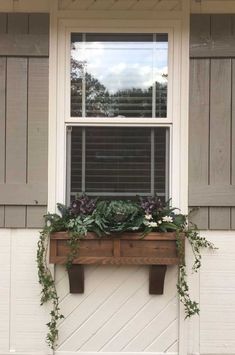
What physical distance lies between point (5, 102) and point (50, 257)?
3.48 feet

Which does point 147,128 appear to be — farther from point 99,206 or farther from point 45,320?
point 45,320

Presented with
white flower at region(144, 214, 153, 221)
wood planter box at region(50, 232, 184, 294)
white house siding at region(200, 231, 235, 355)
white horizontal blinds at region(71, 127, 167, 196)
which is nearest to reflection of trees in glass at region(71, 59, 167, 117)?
white horizontal blinds at region(71, 127, 167, 196)

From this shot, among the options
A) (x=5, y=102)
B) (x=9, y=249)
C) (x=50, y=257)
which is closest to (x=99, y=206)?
(x=50, y=257)

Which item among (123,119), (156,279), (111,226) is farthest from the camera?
(123,119)

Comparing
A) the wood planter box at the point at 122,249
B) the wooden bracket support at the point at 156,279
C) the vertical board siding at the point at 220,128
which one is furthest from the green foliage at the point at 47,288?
the vertical board siding at the point at 220,128

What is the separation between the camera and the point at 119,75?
11.1ft

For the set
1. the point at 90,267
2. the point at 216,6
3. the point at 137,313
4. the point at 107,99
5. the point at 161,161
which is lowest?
the point at 137,313

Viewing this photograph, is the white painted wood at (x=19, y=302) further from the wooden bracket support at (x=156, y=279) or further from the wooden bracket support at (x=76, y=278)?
the wooden bracket support at (x=156, y=279)

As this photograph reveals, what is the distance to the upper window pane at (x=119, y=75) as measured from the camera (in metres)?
3.34

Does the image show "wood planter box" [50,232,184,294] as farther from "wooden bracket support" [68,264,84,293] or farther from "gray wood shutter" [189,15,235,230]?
"gray wood shutter" [189,15,235,230]

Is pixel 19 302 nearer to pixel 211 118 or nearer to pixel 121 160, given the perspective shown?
pixel 121 160

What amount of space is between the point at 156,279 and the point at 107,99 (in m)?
1.24

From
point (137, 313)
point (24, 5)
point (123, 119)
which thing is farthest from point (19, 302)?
point (24, 5)

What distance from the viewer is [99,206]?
316 centimetres
